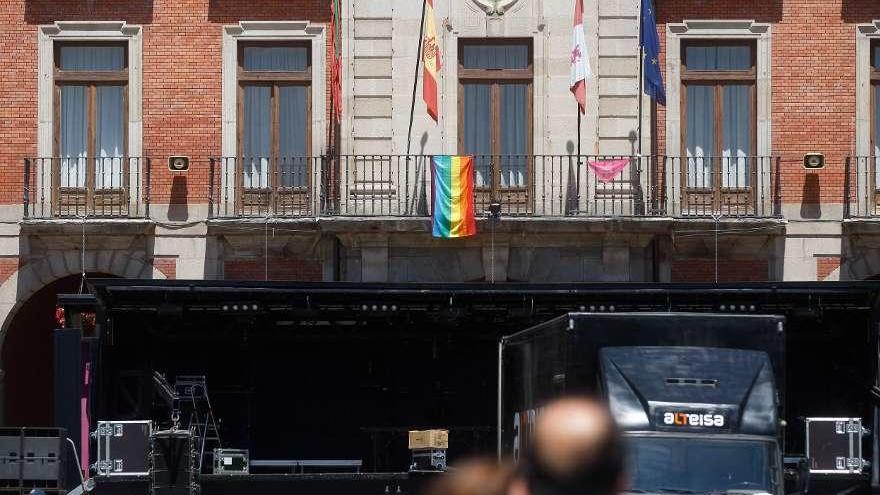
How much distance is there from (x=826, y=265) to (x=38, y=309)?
44.5ft

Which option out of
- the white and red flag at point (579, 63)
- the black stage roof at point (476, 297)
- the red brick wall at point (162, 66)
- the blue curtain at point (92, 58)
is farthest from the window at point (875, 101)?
the blue curtain at point (92, 58)

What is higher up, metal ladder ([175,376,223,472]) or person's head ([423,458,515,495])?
person's head ([423,458,515,495])

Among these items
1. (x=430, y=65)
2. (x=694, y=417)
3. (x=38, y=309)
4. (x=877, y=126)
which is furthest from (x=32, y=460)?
(x=877, y=126)

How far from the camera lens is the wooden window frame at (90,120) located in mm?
28891

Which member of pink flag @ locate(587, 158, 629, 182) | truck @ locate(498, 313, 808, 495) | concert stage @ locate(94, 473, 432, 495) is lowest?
concert stage @ locate(94, 473, 432, 495)

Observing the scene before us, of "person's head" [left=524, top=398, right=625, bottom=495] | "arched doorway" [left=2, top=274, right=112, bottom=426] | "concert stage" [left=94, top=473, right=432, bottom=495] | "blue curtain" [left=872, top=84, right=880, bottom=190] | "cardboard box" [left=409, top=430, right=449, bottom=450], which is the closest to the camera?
"person's head" [left=524, top=398, right=625, bottom=495]

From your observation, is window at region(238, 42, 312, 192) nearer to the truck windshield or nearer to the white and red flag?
the white and red flag

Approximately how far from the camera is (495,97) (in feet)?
94.9

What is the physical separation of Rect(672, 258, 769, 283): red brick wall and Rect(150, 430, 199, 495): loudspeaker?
29.5 ft

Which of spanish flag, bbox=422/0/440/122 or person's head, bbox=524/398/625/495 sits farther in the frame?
spanish flag, bbox=422/0/440/122

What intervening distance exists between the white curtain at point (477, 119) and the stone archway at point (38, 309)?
5566 mm

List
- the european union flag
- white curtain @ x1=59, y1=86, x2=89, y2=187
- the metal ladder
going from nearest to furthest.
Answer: the metal ladder
the european union flag
white curtain @ x1=59, y1=86, x2=89, y2=187

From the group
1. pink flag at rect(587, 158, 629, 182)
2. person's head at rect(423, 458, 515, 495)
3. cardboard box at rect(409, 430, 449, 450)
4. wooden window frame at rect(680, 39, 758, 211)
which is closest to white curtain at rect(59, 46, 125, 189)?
cardboard box at rect(409, 430, 449, 450)

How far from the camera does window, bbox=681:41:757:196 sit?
29016 mm
